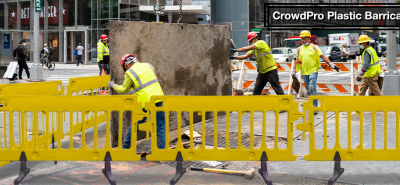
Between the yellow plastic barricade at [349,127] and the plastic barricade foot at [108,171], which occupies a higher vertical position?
the yellow plastic barricade at [349,127]

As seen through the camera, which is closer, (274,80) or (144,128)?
(144,128)

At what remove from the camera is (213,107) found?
16.6ft

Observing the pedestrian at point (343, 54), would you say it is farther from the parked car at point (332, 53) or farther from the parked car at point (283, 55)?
the parked car at point (283, 55)

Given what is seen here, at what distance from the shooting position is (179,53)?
8219mm

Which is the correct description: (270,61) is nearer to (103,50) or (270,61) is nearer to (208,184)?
(208,184)

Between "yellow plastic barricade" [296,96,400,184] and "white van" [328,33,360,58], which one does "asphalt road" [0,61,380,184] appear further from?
"white van" [328,33,360,58]

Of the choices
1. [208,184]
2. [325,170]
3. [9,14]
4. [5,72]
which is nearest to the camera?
[208,184]

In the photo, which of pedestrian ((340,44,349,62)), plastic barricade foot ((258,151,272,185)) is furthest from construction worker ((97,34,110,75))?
pedestrian ((340,44,349,62))

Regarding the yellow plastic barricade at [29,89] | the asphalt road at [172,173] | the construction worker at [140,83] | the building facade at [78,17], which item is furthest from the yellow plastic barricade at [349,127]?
the building facade at [78,17]

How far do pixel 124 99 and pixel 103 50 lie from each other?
10370 millimetres

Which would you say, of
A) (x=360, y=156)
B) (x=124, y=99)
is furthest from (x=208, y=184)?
(x=360, y=156)

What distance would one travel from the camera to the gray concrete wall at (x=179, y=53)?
266 inches

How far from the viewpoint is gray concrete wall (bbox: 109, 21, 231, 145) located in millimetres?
6750

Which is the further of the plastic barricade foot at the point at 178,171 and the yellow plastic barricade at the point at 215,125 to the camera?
the yellow plastic barricade at the point at 215,125
